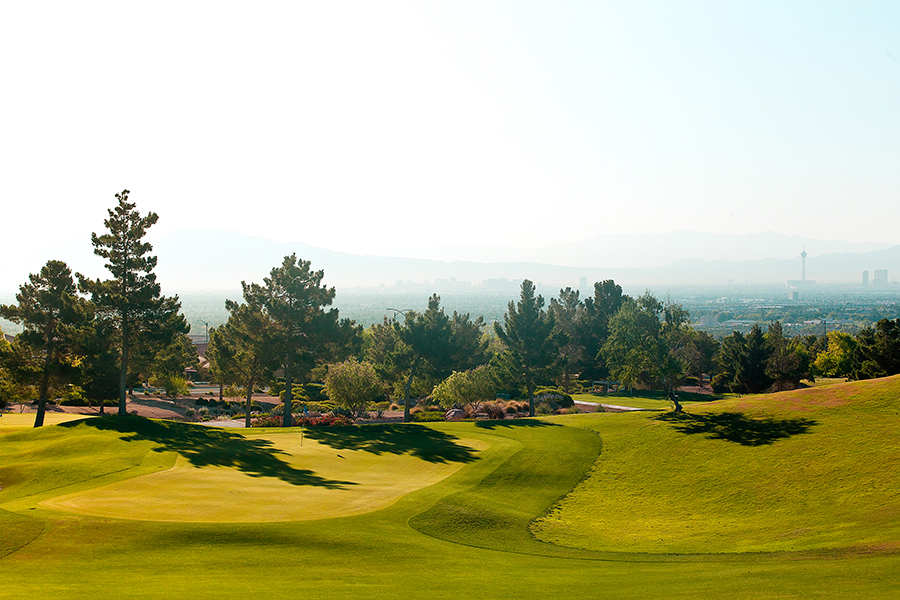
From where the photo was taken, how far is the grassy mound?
63.5 ft

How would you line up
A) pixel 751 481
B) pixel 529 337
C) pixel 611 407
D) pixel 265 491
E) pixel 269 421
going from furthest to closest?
1. pixel 611 407
2. pixel 529 337
3. pixel 269 421
4. pixel 751 481
5. pixel 265 491

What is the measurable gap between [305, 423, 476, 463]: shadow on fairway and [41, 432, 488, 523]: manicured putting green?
1374 millimetres

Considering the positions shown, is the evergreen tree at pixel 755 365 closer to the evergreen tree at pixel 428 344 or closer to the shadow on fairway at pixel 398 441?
the evergreen tree at pixel 428 344

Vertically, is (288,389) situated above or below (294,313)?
below

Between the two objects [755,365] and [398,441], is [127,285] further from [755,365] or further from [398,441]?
[755,365]

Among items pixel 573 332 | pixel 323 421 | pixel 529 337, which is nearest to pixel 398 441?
pixel 323 421

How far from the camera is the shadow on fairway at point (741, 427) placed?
31156 millimetres

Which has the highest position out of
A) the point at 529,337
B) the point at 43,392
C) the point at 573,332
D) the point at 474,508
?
the point at 573,332

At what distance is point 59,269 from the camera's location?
44.2 metres

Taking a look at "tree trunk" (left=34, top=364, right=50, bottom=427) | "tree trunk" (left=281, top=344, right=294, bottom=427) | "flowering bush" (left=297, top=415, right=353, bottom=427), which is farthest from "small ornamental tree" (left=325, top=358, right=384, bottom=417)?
"tree trunk" (left=34, top=364, right=50, bottom=427)

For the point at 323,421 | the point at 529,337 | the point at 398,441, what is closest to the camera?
the point at 398,441

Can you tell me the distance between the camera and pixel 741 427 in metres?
33.7

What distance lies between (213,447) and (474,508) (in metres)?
18.0

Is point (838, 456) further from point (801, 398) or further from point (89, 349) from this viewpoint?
point (89, 349)
